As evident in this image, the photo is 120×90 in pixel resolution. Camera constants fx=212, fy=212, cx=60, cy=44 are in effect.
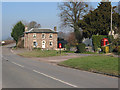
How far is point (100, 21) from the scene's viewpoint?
4516 centimetres

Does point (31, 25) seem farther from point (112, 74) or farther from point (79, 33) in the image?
point (112, 74)

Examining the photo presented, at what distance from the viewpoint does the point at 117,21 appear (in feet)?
150

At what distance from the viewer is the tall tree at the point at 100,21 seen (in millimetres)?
45125

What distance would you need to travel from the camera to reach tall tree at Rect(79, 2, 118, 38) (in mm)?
45125

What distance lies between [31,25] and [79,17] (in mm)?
70325

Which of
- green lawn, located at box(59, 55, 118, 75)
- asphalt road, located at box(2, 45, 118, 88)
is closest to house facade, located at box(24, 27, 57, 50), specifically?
green lawn, located at box(59, 55, 118, 75)

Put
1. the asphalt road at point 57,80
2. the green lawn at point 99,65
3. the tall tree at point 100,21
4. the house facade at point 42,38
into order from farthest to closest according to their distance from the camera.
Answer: the house facade at point 42,38
the tall tree at point 100,21
the green lawn at point 99,65
the asphalt road at point 57,80

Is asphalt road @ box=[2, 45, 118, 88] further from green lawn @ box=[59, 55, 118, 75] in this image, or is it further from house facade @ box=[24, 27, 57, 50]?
house facade @ box=[24, 27, 57, 50]

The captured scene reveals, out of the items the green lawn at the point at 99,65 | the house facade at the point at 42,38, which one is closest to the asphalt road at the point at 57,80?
the green lawn at the point at 99,65

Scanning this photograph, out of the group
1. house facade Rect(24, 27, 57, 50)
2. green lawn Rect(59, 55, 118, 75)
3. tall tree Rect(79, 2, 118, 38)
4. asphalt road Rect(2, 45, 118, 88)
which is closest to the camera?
asphalt road Rect(2, 45, 118, 88)

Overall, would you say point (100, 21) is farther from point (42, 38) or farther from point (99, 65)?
point (99, 65)

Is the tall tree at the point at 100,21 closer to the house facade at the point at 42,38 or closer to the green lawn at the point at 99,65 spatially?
the house facade at the point at 42,38

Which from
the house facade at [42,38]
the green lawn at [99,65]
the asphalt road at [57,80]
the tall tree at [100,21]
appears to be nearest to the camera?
the asphalt road at [57,80]

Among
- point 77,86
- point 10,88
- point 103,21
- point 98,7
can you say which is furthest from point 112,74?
point 98,7
